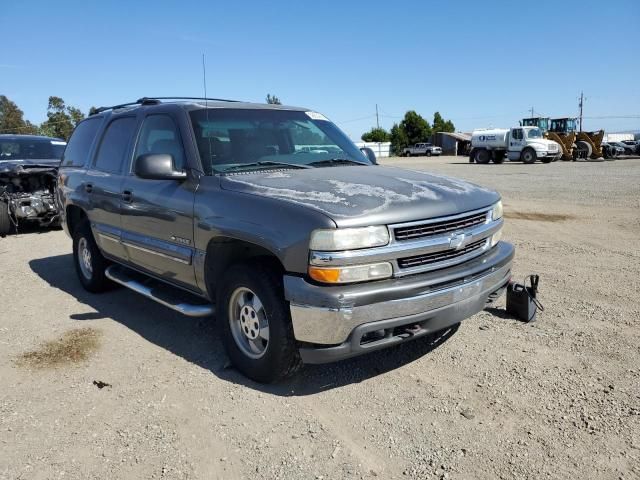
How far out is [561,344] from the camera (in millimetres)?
3906

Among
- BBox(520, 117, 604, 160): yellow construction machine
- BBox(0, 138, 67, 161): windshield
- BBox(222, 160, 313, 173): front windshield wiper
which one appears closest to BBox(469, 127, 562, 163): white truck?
BBox(520, 117, 604, 160): yellow construction machine

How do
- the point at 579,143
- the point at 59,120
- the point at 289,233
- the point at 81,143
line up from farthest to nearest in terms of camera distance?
the point at 59,120, the point at 579,143, the point at 81,143, the point at 289,233

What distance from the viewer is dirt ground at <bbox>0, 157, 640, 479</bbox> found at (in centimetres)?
262

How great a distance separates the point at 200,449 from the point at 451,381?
1683 millimetres

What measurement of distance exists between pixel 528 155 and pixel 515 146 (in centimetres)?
117

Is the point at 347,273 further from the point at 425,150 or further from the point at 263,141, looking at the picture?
→ the point at 425,150

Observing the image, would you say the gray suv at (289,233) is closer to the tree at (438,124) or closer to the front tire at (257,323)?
the front tire at (257,323)

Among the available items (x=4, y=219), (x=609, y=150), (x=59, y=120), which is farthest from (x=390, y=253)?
(x=59, y=120)

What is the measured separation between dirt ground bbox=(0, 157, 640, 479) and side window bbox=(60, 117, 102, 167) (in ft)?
5.67

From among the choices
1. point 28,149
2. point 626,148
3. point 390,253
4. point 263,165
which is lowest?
point 390,253

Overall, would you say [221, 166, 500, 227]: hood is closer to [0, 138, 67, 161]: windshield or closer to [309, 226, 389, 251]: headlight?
[309, 226, 389, 251]: headlight

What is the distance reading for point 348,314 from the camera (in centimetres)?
281

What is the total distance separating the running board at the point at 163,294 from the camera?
374 centimetres

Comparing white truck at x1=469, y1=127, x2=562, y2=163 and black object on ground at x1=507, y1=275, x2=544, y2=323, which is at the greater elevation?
white truck at x1=469, y1=127, x2=562, y2=163
